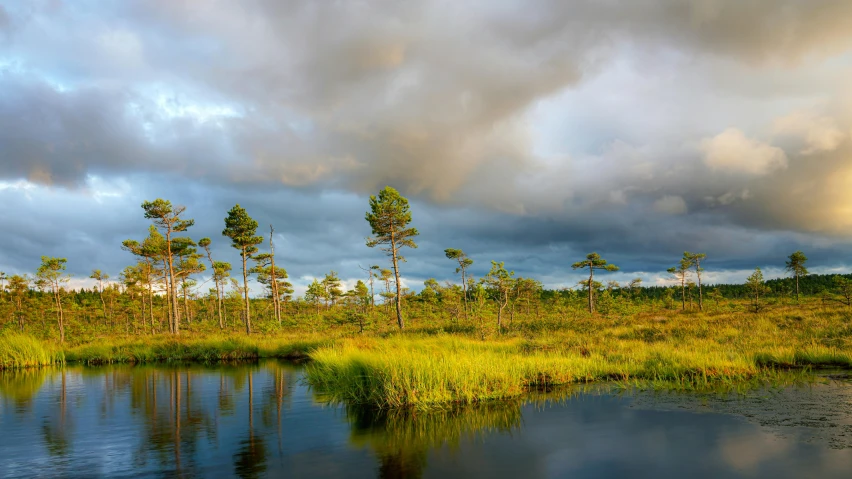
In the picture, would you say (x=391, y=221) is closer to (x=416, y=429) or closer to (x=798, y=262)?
(x=416, y=429)

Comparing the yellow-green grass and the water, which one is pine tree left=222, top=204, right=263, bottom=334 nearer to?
the yellow-green grass

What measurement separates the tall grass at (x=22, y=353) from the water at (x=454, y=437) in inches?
664

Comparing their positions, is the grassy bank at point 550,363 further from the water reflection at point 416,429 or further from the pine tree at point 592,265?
the pine tree at point 592,265

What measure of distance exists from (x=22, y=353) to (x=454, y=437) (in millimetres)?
34789

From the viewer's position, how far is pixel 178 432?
45.1 ft

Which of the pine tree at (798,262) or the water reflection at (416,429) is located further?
the pine tree at (798,262)

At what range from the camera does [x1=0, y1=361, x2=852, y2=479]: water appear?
9.94 metres

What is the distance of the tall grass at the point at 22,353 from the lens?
30.7 metres

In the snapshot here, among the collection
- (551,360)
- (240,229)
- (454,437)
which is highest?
(240,229)

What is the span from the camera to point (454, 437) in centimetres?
1202

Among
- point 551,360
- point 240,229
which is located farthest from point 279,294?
point 551,360

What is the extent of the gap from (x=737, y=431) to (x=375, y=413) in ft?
33.8

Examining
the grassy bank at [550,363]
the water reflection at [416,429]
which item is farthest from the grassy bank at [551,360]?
the water reflection at [416,429]

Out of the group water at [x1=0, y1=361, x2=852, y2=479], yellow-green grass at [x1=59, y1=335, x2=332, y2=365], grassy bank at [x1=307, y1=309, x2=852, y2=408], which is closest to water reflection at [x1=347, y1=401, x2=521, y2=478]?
water at [x1=0, y1=361, x2=852, y2=479]
